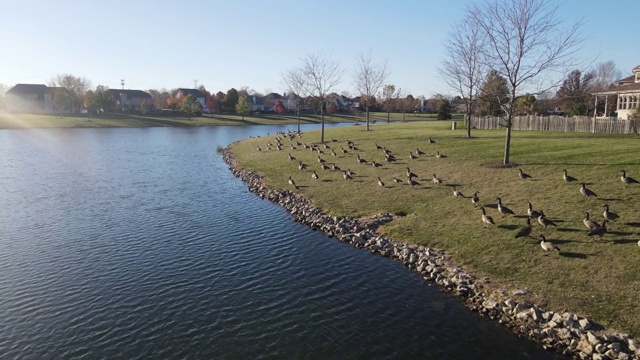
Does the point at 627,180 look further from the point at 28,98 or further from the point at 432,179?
the point at 28,98

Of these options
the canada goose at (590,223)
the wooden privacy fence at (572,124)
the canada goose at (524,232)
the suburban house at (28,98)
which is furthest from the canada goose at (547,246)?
the suburban house at (28,98)

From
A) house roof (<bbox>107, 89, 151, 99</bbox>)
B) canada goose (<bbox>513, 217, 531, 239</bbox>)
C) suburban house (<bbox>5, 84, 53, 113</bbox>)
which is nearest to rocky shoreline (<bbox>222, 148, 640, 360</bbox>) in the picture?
canada goose (<bbox>513, 217, 531, 239</bbox>)

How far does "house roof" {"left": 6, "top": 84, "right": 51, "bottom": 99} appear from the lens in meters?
159

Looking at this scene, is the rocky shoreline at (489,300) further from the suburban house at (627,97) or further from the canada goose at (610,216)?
the suburban house at (627,97)

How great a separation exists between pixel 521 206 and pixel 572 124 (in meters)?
33.0

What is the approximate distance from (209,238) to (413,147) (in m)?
27.1

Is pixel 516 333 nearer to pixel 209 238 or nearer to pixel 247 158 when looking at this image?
pixel 209 238

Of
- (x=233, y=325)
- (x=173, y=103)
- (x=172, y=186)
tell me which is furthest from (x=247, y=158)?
(x=173, y=103)

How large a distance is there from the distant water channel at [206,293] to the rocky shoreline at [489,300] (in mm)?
630

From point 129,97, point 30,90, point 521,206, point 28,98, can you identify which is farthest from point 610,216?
point 129,97

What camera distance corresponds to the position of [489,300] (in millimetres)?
16109

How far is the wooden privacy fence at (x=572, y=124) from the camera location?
45.4 m

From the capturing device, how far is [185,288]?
18.1 meters

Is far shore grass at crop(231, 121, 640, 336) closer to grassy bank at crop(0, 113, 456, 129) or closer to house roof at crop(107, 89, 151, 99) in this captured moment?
grassy bank at crop(0, 113, 456, 129)
